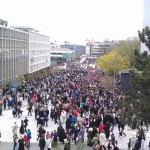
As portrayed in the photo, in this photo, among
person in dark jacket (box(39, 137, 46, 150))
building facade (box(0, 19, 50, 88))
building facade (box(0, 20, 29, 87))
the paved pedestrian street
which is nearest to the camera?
person in dark jacket (box(39, 137, 46, 150))

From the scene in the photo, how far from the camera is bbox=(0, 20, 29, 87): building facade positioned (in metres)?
50.2

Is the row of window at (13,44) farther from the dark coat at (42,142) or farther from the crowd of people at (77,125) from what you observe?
the dark coat at (42,142)

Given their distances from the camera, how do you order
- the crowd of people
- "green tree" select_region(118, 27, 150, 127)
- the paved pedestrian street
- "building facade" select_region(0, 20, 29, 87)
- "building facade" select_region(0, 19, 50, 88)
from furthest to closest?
"building facade" select_region(0, 19, 50, 88) < "building facade" select_region(0, 20, 29, 87) < the paved pedestrian street < the crowd of people < "green tree" select_region(118, 27, 150, 127)

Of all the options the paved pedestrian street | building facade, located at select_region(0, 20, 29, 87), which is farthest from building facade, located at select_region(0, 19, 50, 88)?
the paved pedestrian street

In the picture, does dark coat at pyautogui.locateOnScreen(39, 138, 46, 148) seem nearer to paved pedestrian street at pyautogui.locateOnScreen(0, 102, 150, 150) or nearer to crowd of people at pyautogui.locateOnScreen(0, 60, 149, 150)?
crowd of people at pyautogui.locateOnScreen(0, 60, 149, 150)

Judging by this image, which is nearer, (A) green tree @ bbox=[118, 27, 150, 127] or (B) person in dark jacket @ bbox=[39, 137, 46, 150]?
(A) green tree @ bbox=[118, 27, 150, 127]

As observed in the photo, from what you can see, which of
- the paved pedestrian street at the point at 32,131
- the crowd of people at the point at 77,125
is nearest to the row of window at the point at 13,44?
the crowd of people at the point at 77,125

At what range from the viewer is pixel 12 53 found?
56562mm

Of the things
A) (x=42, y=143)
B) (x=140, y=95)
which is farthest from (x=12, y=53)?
(x=140, y=95)

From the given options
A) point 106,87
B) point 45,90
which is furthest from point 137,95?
point 106,87

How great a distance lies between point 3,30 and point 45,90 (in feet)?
41.0

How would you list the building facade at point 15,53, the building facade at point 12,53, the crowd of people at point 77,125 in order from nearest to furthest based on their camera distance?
the crowd of people at point 77,125, the building facade at point 12,53, the building facade at point 15,53

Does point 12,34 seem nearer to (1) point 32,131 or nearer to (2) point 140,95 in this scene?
(1) point 32,131

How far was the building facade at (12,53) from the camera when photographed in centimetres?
5016
